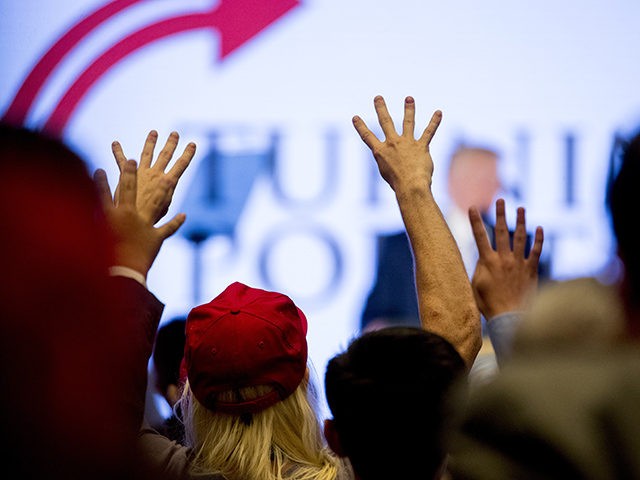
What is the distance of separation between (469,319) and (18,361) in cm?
86

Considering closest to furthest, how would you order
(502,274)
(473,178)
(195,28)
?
1. (502,274)
2. (473,178)
3. (195,28)

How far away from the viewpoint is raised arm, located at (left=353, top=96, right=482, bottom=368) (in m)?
1.41

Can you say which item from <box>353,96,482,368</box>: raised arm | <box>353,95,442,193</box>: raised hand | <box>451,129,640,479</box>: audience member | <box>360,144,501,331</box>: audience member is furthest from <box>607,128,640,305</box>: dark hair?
<box>360,144,501,331</box>: audience member

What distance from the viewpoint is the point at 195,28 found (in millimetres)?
3740

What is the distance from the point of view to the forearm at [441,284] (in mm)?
1404

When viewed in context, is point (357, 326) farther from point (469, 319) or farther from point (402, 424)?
point (402, 424)

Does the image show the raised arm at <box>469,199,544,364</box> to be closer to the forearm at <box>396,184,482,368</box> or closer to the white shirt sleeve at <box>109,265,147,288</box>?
the forearm at <box>396,184,482,368</box>

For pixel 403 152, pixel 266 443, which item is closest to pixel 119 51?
pixel 403 152

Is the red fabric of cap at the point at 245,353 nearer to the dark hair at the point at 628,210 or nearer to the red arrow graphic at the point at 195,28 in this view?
the dark hair at the point at 628,210

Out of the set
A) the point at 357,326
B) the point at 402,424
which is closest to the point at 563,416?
the point at 402,424

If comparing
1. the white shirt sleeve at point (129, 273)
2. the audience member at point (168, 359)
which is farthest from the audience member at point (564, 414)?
the audience member at point (168, 359)

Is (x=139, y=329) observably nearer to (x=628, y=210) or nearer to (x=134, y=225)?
(x=134, y=225)

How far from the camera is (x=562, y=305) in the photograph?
0.73 metres

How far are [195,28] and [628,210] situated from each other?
3153 millimetres
